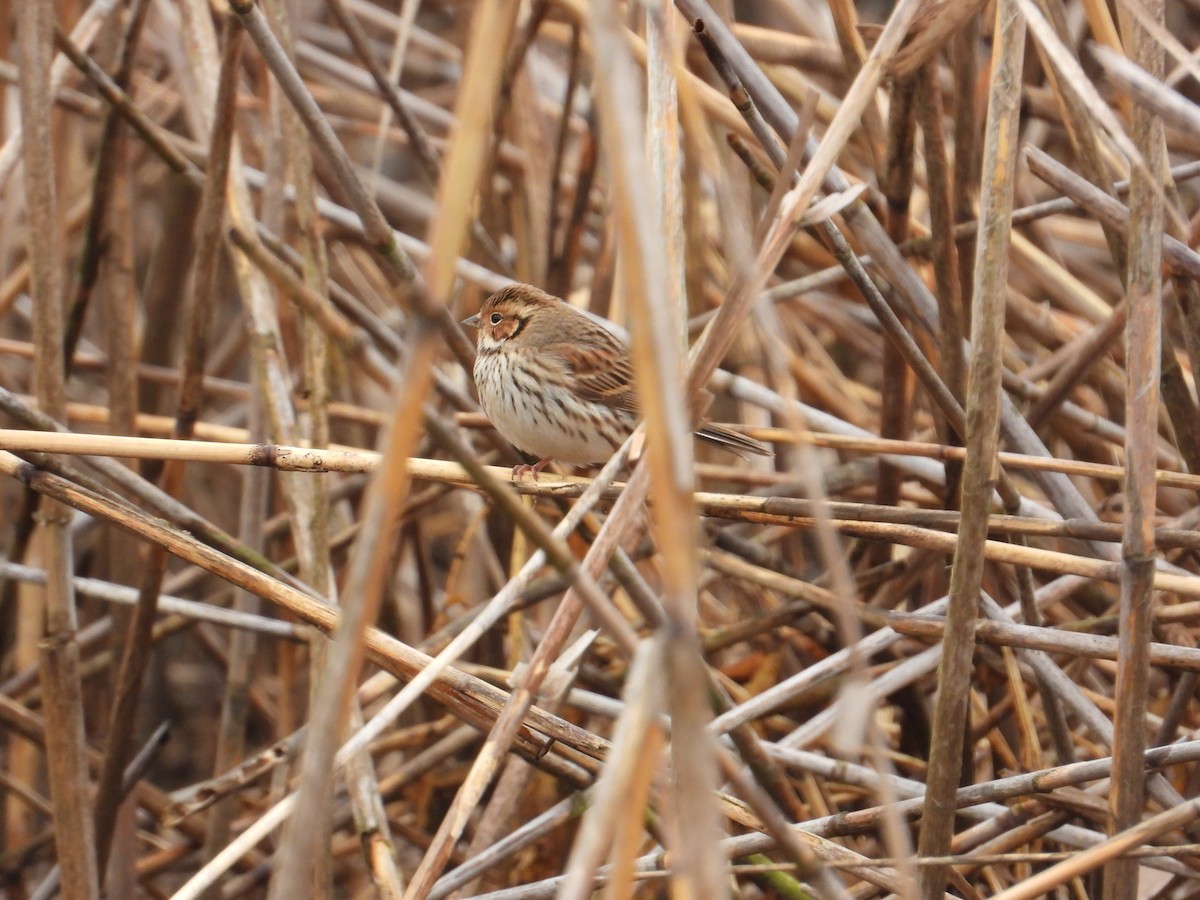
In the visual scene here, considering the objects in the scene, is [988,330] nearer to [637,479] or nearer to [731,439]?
[637,479]

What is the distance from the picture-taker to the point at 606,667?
376cm

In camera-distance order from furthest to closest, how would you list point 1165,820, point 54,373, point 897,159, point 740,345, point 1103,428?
point 740,345
point 1103,428
point 897,159
point 54,373
point 1165,820

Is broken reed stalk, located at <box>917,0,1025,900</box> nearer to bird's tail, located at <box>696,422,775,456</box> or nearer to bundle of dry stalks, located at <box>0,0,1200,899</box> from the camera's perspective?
bundle of dry stalks, located at <box>0,0,1200,899</box>

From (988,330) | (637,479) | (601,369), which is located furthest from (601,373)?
(637,479)

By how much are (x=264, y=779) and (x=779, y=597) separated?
157 cm

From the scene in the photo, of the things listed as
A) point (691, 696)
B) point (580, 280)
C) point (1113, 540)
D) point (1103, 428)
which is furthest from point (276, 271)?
point (580, 280)

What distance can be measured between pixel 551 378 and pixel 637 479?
1.79 m

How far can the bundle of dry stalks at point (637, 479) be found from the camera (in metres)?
1.56

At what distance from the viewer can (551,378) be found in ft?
11.7

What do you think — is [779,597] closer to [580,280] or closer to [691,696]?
[580,280]

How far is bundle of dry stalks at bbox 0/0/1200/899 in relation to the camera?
5.12 feet

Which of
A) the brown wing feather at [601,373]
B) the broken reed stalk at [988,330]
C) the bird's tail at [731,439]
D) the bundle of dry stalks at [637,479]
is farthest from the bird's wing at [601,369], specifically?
the broken reed stalk at [988,330]

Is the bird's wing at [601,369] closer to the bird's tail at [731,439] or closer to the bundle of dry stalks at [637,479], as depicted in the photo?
the bundle of dry stalks at [637,479]

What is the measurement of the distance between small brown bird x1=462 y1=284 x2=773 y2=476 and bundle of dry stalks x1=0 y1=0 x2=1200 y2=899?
5.1 inches
